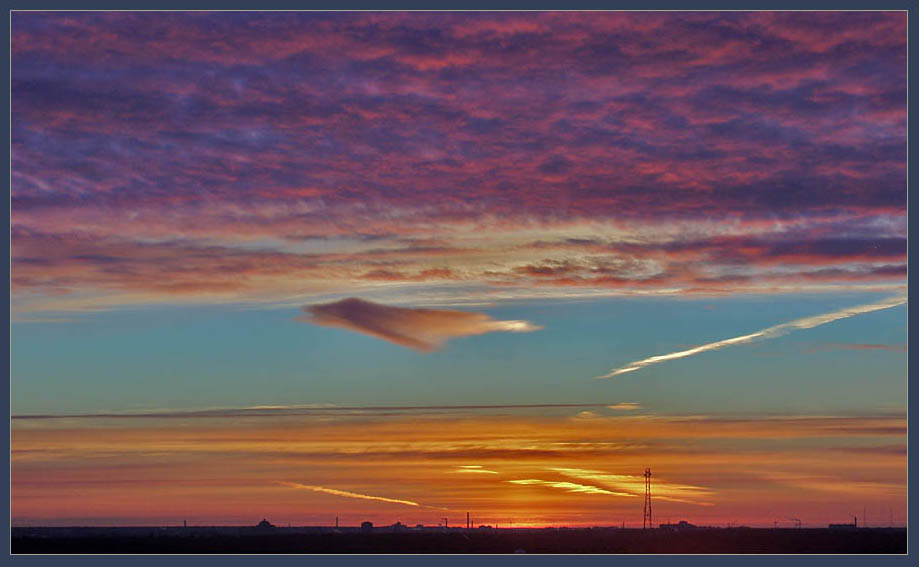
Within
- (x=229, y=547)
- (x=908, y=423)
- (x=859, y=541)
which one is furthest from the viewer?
(x=859, y=541)

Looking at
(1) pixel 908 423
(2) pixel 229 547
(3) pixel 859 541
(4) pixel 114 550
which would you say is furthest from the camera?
(3) pixel 859 541

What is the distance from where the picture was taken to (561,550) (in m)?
133

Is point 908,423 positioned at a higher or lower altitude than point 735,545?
higher

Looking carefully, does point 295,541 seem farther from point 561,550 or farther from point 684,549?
point 684,549

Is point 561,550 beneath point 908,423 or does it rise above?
beneath

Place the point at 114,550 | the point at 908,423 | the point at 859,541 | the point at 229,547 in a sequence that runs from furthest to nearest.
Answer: the point at 859,541, the point at 229,547, the point at 114,550, the point at 908,423

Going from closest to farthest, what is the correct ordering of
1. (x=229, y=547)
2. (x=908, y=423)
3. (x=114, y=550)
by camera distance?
(x=908, y=423) < (x=114, y=550) < (x=229, y=547)

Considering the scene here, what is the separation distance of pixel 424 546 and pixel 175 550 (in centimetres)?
3068

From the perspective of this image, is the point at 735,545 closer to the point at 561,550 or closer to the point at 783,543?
the point at 783,543

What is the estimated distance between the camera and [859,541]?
156m

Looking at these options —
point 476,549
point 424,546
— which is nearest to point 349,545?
point 424,546

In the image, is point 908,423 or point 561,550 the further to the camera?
point 561,550

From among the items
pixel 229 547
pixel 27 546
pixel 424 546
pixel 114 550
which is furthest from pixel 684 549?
pixel 27 546

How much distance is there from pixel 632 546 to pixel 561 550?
352 inches
